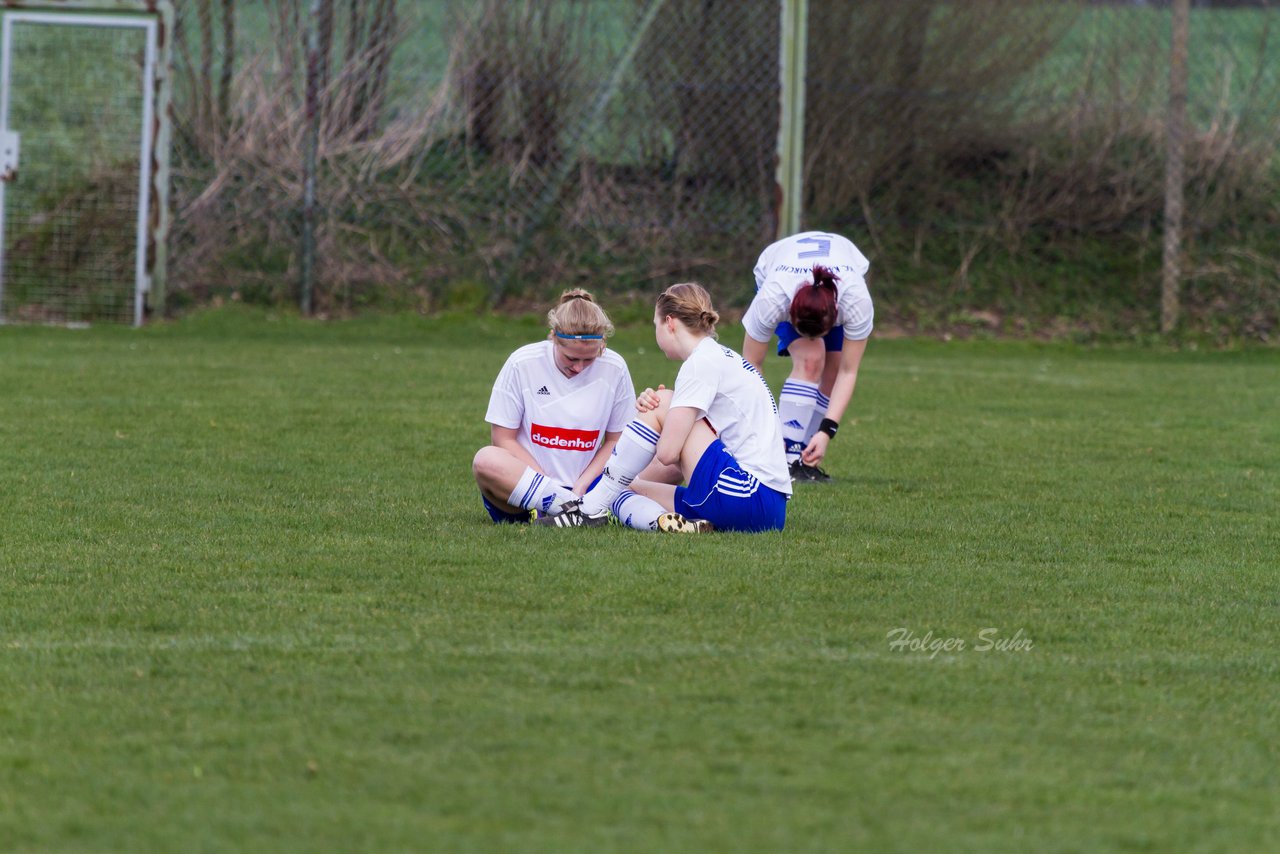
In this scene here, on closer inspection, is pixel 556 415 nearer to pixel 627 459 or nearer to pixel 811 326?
pixel 627 459

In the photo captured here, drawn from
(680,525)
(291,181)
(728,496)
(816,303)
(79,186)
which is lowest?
(79,186)

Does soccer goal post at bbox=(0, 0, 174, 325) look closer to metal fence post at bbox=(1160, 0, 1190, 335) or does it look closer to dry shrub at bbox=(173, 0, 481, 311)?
dry shrub at bbox=(173, 0, 481, 311)

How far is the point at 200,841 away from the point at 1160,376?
1084cm

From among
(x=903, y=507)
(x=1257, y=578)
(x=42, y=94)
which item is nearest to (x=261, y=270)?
(x=42, y=94)

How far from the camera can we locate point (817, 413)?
26.7 ft

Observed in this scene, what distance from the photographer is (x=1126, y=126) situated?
53.1ft

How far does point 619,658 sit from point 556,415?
7.03 ft

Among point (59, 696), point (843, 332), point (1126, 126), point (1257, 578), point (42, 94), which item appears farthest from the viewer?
point (1126, 126)

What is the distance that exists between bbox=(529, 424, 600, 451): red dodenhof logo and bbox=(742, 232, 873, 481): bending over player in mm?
1525

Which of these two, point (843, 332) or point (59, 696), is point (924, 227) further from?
point (59, 696)

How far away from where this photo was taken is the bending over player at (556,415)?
5977 mm

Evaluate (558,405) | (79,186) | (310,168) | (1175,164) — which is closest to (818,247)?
(558,405)

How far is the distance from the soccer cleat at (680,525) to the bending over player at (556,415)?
35 cm

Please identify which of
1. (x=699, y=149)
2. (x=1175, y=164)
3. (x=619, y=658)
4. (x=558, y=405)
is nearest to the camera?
(x=619, y=658)
